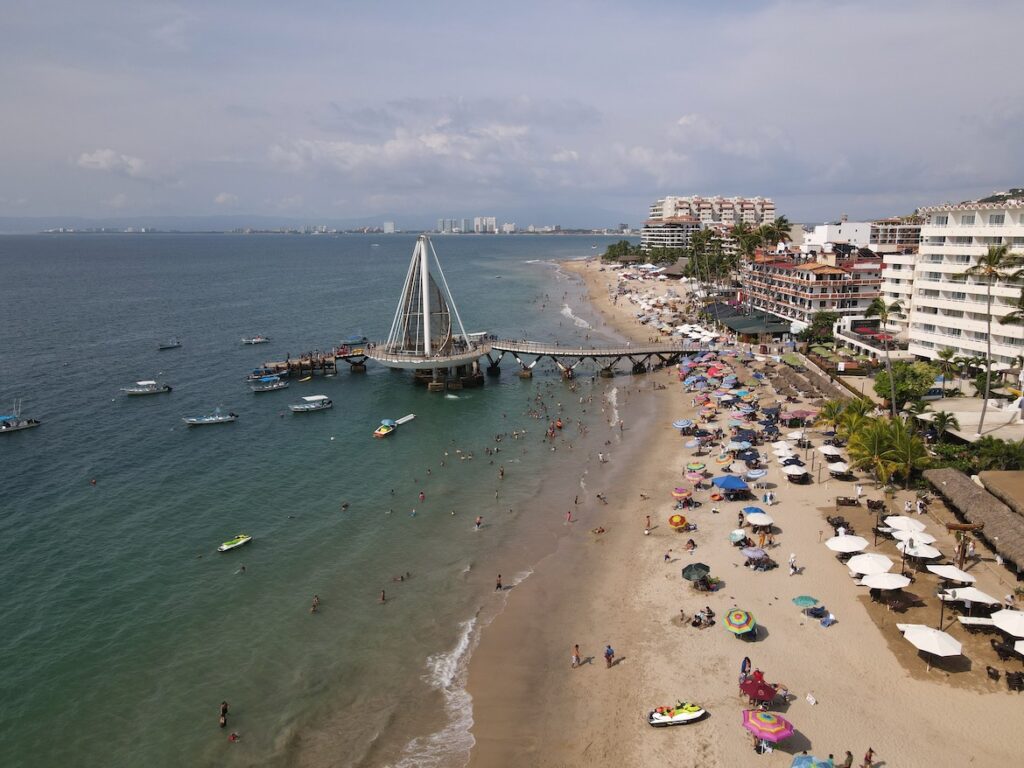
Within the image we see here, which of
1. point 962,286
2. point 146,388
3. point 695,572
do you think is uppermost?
point 962,286

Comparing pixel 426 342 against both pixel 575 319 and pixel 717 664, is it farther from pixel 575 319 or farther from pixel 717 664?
pixel 575 319

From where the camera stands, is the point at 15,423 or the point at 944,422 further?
the point at 15,423

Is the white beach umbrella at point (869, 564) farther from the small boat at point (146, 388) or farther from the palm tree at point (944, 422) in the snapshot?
the small boat at point (146, 388)

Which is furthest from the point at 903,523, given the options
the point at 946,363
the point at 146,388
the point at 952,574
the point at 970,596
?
the point at 146,388

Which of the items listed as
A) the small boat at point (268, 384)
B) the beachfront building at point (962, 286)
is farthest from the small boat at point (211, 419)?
the beachfront building at point (962, 286)

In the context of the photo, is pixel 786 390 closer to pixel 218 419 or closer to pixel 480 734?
pixel 480 734

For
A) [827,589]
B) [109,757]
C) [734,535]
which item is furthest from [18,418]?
[827,589]
